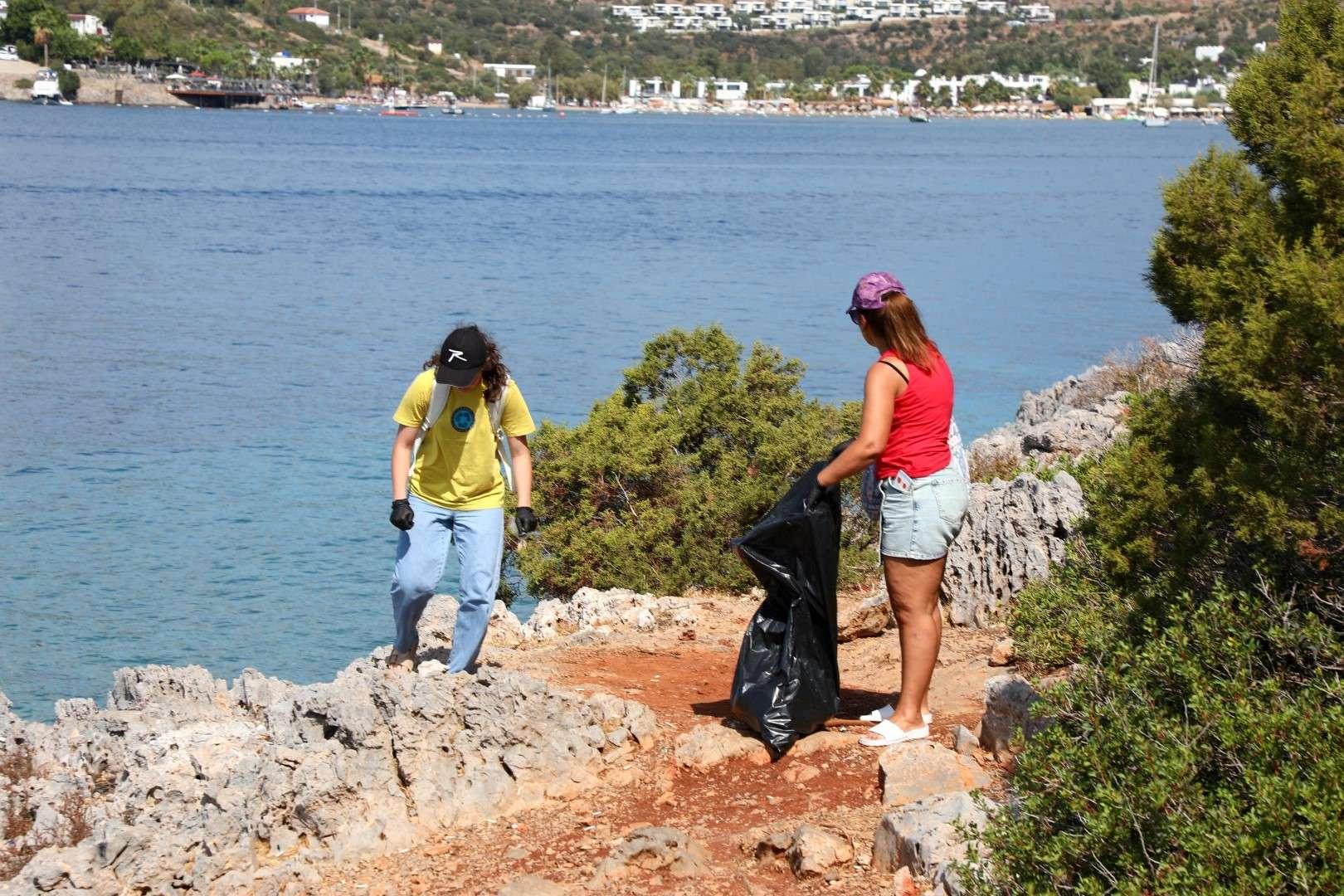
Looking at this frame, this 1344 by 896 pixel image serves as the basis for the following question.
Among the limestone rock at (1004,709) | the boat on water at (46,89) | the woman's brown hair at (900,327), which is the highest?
the boat on water at (46,89)

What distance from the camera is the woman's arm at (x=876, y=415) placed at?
5859 millimetres

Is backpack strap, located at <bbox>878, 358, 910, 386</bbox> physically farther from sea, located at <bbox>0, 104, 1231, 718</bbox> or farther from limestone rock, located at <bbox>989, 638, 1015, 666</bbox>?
limestone rock, located at <bbox>989, 638, 1015, 666</bbox>

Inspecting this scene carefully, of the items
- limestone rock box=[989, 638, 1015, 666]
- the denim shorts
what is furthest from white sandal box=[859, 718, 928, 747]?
limestone rock box=[989, 638, 1015, 666]

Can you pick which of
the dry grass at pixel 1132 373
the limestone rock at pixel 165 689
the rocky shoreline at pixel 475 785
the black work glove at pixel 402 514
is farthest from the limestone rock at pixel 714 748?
the dry grass at pixel 1132 373

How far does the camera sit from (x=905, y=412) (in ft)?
19.5

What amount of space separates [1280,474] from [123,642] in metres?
10.1

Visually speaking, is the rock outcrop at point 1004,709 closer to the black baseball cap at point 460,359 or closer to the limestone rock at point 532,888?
the limestone rock at point 532,888

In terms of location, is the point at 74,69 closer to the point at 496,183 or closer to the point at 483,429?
the point at 496,183

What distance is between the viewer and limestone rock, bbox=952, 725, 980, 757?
6026mm

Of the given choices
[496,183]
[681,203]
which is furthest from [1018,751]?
[496,183]

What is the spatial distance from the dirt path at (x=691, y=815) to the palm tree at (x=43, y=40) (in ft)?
517

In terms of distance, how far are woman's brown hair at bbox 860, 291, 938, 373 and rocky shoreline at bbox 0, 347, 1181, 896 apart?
1365 mm

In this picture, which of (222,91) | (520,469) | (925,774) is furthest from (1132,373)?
(222,91)

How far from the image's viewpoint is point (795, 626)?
6.33m
